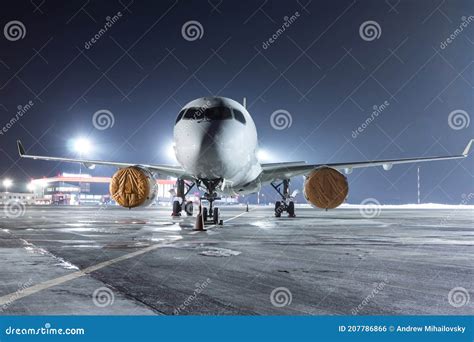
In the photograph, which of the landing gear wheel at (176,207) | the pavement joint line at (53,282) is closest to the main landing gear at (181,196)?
the landing gear wheel at (176,207)

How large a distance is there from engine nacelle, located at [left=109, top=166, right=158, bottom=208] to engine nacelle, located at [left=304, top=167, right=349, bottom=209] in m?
5.87

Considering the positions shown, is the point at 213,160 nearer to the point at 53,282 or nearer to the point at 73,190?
the point at 53,282

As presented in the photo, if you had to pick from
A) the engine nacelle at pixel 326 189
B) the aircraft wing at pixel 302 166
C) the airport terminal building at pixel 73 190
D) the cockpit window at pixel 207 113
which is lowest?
the airport terminal building at pixel 73 190

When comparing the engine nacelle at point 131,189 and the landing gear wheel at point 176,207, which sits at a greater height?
the engine nacelle at point 131,189

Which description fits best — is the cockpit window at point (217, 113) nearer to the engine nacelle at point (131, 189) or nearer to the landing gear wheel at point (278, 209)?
the engine nacelle at point (131, 189)

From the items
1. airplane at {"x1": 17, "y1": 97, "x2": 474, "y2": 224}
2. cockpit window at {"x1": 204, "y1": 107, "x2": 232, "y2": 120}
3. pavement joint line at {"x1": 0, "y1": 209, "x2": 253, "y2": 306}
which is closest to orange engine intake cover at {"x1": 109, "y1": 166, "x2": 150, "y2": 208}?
airplane at {"x1": 17, "y1": 97, "x2": 474, "y2": 224}

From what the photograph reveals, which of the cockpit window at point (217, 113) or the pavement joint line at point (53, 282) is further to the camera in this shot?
the cockpit window at point (217, 113)

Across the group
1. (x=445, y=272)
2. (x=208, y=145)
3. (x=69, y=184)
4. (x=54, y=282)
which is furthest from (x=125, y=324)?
(x=69, y=184)

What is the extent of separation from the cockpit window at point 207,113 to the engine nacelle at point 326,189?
4086 millimetres

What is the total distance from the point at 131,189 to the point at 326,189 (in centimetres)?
707

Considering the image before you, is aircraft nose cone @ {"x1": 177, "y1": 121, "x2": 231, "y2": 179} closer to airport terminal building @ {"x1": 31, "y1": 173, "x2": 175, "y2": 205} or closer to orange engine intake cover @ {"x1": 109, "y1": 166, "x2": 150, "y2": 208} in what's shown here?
orange engine intake cover @ {"x1": 109, "y1": 166, "x2": 150, "y2": 208}

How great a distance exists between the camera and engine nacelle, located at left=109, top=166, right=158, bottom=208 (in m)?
16.3

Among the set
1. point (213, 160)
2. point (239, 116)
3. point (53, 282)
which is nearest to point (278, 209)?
point (239, 116)

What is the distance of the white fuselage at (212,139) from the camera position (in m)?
15.4
